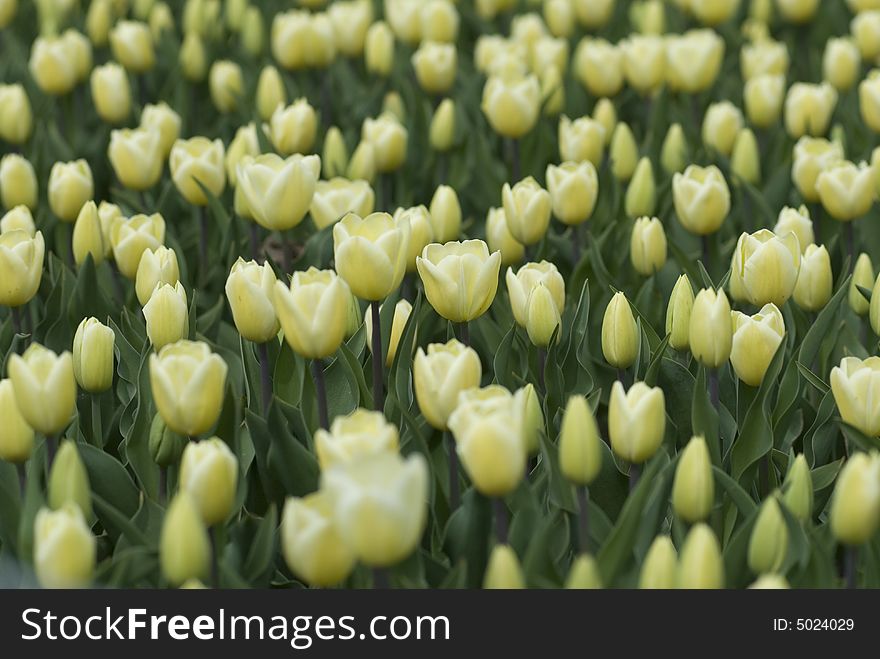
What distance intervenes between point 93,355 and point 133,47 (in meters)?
2.49

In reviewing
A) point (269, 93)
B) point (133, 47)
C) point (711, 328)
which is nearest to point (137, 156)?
point (269, 93)

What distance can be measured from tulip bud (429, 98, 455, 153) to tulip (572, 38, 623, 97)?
26.7 inches

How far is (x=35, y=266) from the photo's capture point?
2.66 meters

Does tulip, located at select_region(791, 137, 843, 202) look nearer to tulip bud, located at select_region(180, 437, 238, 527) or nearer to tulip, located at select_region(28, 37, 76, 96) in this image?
tulip bud, located at select_region(180, 437, 238, 527)

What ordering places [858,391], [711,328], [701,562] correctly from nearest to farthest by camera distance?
1. [701,562]
2. [858,391]
3. [711,328]

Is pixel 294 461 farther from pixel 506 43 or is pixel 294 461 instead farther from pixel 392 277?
pixel 506 43

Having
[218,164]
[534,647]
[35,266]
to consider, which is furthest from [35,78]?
[534,647]

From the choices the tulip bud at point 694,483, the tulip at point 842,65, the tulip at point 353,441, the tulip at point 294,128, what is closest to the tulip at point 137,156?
the tulip at point 294,128

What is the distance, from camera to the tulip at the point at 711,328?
2.34 meters

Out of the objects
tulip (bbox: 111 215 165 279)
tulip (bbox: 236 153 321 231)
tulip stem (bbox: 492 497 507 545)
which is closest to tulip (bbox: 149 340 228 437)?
tulip stem (bbox: 492 497 507 545)

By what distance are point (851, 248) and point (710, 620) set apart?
169 cm

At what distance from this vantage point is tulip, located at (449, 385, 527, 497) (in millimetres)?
1801

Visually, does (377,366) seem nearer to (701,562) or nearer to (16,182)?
(701,562)

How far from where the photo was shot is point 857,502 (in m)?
1.82
